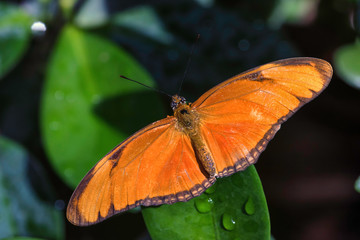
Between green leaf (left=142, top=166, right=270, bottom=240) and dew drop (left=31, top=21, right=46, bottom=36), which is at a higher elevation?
dew drop (left=31, top=21, right=46, bottom=36)

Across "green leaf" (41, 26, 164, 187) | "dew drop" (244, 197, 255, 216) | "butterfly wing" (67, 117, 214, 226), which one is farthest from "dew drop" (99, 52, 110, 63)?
"dew drop" (244, 197, 255, 216)

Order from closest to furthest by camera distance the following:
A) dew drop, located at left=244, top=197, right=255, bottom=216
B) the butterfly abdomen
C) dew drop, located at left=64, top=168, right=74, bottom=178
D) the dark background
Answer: dew drop, located at left=244, top=197, right=255, bottom=216 → the butterfly abdomen → dew drop, located at left=64, top=168, right=74, bottom=178 → the dark background

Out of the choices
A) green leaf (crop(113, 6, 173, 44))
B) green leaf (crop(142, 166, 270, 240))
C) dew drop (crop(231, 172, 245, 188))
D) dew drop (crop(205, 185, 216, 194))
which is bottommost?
green leaf (crop(142, 166, 270, 240))

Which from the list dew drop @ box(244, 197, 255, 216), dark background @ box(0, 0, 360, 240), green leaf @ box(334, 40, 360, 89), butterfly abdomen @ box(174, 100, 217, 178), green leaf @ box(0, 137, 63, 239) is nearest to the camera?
dew drop @ box(244, 197, 255, 216)

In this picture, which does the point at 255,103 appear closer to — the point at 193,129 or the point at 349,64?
the point at 193,129

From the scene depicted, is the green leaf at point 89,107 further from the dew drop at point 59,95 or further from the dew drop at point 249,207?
Answer: the dew drop at point 249,207

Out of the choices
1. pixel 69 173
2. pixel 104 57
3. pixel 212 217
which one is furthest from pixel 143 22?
pixel 212 217

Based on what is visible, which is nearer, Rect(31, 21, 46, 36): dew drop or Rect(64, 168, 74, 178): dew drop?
Rect(64, 168, 74, 178): dew drop

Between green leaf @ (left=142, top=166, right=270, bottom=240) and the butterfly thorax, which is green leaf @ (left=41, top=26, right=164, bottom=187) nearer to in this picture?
the butterfly thorax

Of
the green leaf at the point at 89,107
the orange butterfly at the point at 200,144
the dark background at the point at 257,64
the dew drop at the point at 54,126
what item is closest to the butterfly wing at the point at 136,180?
the orange butterfly at the point at 200,144
